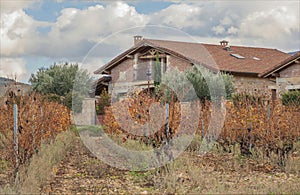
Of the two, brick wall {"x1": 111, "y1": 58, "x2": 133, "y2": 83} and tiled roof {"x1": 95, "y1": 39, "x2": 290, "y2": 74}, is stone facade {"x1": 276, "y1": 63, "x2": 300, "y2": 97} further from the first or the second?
brick wall {"x1": 111, "y1": 58, "x2": 133, "y2": 83}

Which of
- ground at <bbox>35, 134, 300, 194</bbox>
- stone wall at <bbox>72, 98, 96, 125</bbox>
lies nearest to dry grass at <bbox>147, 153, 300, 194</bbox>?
ground at <bbox>35, 134, 300, 194</bbox>

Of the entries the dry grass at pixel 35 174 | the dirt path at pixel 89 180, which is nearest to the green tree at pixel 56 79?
the dry grass at pixel 35 174

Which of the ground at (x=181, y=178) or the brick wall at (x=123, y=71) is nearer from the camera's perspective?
the ground at (x=181, y=178)

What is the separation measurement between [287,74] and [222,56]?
22.2ft

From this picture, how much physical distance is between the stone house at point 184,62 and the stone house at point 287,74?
1.99 m

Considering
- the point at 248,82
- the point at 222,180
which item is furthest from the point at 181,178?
the point at 248,82

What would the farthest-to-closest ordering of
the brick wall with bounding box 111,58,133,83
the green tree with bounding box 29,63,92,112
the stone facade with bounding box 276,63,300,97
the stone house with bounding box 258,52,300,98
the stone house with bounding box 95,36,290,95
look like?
the green tree with bounding box 29,63,92,112
the brick wall with bounding box 111,58,133,83
the stone house with bounding box 95,36,290,95
the stone facade with bounding box 276,63,300,97
the stone house with bounding box 258,52,300,98

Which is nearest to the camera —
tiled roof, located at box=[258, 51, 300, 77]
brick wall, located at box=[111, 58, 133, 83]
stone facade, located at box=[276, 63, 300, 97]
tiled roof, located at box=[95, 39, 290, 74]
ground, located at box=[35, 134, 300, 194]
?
ground, located at box=[35, 134, 300, 194]

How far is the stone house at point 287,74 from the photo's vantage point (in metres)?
18.0

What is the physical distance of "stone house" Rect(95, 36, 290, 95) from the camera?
22.6m

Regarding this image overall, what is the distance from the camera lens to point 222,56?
2488 cm

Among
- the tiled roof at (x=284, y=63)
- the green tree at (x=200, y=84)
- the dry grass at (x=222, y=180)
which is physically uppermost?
the tiled roof at (x=284, y=63)

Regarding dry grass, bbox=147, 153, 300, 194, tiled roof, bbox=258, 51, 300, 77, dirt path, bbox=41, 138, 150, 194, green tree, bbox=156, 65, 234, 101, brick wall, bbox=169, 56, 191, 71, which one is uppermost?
brick wall, bbox=169, 56, 191, 71

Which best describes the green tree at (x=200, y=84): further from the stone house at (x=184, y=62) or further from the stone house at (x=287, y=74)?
the stone house at (x=287, y=74)
